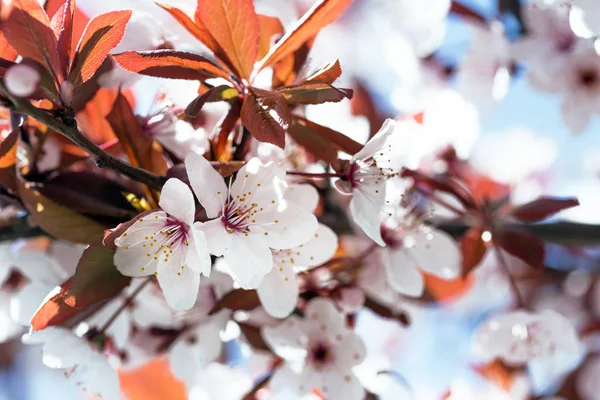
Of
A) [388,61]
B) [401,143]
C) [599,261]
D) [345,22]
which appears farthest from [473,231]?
[345,22]

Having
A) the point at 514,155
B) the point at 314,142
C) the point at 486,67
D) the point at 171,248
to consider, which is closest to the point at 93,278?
the point at 171,248

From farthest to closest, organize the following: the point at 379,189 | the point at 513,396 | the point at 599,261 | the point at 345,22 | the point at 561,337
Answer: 1. the point at 345,22
2. the point at 599,261
3. the point at 513,396
4. the point at 561,337
5. the point at 379,189

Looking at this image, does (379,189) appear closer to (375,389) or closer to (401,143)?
(401,143)

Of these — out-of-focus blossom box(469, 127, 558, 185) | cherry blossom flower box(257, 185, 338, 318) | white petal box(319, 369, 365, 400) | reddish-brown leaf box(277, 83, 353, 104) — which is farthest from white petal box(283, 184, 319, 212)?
out-of-focus blossom box(469, 127, 558, 185)

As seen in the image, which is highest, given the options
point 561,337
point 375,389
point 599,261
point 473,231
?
point 473,231

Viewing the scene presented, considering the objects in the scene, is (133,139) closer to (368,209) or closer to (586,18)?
(368,209)

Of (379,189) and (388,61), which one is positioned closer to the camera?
(379,189)

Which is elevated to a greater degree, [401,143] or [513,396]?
[401,143]
